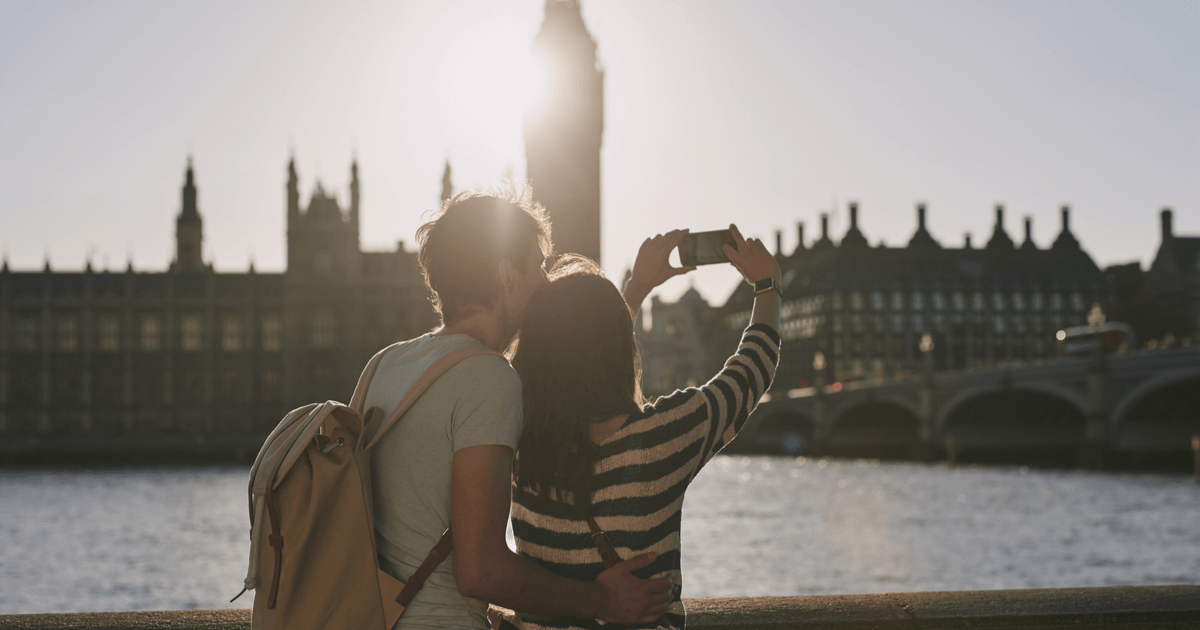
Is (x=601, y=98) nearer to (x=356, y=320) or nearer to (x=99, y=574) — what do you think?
(x=99, y=574)

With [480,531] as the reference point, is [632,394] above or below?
above

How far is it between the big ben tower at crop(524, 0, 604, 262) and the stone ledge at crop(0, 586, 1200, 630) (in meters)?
1.90

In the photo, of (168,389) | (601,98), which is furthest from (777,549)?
(168,389)

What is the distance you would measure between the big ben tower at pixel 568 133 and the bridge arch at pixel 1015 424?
4838 centimetres

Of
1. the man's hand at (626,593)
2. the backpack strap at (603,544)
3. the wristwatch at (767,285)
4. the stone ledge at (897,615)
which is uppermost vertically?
the wristwatch at (767,285)

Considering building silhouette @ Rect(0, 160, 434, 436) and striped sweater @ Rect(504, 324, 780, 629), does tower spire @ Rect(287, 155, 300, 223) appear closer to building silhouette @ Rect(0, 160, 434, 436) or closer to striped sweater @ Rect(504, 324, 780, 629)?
building silhouette @ Rect(0, 160, 434, 436)

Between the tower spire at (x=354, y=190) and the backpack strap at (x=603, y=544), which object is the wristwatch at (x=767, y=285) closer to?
the backpack strap at (x=603, y=544)

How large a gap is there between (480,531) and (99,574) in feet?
71.9

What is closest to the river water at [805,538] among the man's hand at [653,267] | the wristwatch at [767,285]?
the man's hand at [653,267]

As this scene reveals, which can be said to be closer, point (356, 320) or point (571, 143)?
point (571, 143)

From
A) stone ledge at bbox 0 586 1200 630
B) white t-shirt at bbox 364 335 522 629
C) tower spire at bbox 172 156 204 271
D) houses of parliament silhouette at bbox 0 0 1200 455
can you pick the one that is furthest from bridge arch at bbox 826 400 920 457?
white t-shirt at bbox 364 335 522 629

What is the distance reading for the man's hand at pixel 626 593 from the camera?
1932mm

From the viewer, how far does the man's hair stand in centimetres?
195

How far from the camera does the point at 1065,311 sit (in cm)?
8325
